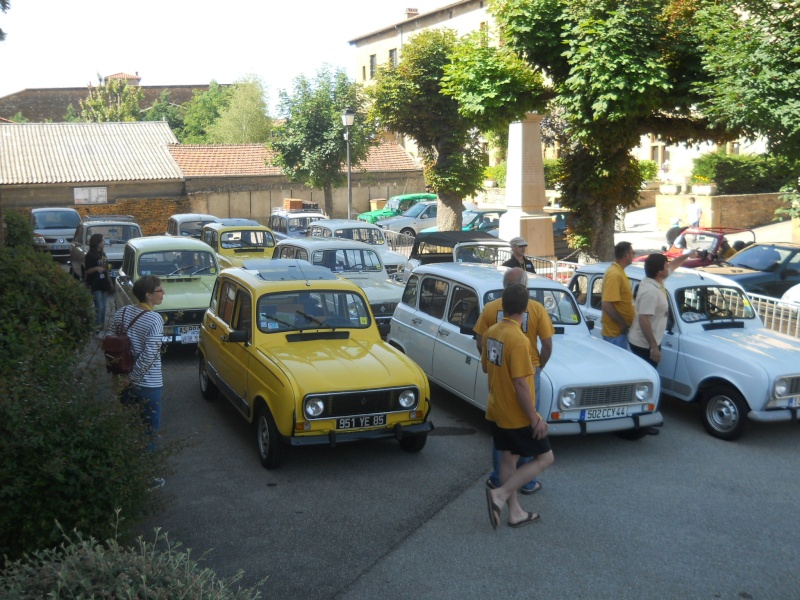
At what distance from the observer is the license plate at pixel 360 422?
7465 millimetres

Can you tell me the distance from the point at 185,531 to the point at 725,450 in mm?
5479

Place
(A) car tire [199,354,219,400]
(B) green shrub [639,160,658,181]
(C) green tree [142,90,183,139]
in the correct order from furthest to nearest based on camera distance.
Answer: (C) green tree [142,90,183,139], (B) green shrub [639,160,658,181], (A) car tire [199,354,219,400]

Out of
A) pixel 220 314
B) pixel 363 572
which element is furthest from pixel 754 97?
pixel 363 572

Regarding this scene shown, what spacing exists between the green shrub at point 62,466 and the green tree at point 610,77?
14.3 m

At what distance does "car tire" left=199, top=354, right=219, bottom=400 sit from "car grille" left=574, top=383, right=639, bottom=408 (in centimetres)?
451

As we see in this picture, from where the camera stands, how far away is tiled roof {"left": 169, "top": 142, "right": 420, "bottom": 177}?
39.6 metres

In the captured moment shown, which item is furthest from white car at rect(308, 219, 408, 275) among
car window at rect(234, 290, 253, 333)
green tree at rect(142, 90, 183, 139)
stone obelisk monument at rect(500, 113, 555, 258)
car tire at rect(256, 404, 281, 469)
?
green tree at rect(142, 90, 183, 139)

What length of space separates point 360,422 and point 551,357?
7.50 ft

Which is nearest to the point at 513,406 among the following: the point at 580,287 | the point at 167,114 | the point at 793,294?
the point at 580,287

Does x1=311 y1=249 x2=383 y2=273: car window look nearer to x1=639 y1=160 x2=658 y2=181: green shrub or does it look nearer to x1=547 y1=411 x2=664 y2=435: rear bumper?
x1=547 y1=411 x2=664 y2=435: rear bumper

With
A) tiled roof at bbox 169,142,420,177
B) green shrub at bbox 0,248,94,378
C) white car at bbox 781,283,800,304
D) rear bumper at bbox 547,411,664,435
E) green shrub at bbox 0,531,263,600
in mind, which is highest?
tiled roof at bbox 169,142,420,177

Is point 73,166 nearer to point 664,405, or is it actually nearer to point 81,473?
point 664,405

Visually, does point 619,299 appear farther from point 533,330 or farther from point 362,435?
point 362,435

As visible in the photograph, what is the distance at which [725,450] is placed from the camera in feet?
28.1
